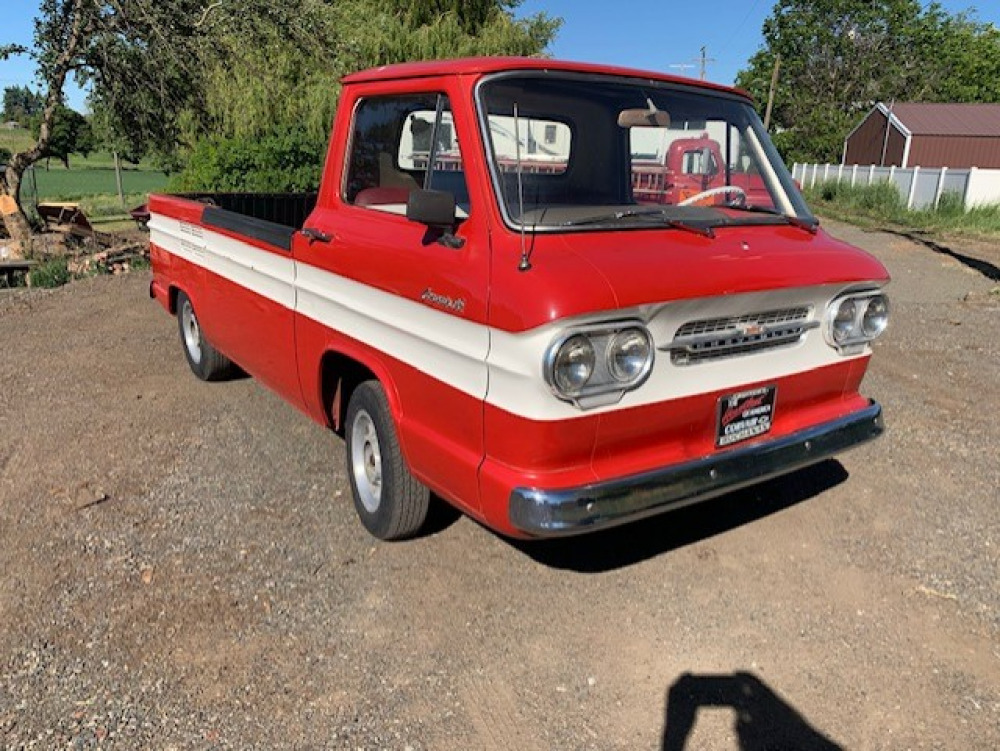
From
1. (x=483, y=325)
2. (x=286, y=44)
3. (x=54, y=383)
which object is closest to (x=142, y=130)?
(x=286, y=44)

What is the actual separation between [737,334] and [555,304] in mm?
924

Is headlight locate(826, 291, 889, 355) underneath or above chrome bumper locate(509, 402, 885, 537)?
above

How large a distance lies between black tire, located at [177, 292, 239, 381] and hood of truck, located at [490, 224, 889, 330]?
3.76 m

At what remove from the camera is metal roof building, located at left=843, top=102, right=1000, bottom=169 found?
41.5m

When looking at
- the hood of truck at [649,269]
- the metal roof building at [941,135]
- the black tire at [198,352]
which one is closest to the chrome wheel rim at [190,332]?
the black tire at [198,352]

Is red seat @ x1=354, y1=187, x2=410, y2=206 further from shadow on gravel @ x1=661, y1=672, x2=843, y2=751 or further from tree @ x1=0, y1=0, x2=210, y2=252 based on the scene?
tree @ x1=0, y1=0, x2=210, y2=252

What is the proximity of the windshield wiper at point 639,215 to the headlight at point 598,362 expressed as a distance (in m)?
0.59

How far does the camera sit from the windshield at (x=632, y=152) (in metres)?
3.38

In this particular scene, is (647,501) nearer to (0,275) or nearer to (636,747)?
(636,747)

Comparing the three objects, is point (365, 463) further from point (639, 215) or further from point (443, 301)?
point (639, 215)

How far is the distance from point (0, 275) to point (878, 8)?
63247 millimetres

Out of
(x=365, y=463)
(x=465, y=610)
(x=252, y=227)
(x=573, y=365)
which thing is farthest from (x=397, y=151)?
(x=465, y=610)

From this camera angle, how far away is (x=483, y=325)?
9.36ft

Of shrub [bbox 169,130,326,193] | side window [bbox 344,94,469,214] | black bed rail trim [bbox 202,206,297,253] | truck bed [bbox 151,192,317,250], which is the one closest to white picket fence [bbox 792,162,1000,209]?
shrub [bbox 169,130,326,193]
